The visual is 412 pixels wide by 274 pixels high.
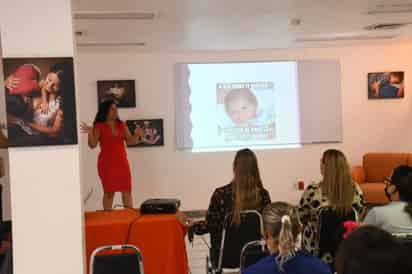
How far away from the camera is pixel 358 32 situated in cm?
643

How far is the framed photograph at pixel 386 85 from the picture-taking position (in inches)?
304

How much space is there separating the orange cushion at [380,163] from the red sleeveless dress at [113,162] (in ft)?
12.4

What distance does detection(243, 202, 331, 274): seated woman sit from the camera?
81.8 inches

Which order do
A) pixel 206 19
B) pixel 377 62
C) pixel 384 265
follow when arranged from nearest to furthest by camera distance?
pixel 384 265 → pixel 206 19 → pixel 377 62

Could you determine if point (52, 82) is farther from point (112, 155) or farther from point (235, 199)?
point (112, 155)

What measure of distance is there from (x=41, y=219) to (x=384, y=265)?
2.44 metres

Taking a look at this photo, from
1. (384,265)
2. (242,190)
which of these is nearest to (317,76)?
(242,190)

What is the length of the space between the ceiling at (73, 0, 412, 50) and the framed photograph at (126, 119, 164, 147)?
1.08 metres

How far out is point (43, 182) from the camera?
10.3 ft

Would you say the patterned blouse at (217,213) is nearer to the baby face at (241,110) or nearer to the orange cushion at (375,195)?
the orange cushion at (375,195)

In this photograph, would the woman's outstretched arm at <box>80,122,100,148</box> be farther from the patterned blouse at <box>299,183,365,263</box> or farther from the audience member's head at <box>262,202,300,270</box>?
the audience member's head at <box>262,202,300,270</box>

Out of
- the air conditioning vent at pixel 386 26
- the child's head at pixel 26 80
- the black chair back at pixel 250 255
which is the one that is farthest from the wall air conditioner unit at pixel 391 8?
the child's head at pixel 26 80

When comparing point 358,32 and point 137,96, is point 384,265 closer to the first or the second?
point 358,32

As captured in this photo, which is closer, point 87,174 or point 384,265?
point 384,265
